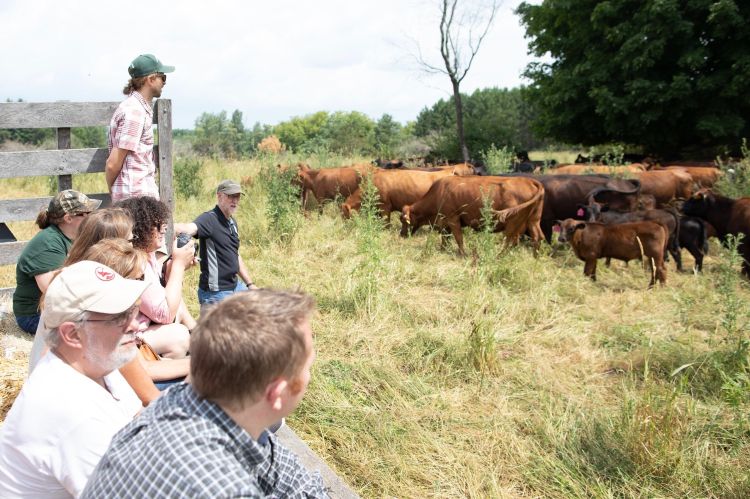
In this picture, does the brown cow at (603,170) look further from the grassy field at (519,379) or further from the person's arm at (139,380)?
the person's arm at (139,380)

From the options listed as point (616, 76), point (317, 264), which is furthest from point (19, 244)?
point (616, 76)

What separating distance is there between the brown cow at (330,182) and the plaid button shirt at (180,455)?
438 inches

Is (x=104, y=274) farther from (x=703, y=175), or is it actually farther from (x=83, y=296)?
(x=703, y=175)

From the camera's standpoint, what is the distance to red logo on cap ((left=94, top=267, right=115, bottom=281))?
7.04 ft

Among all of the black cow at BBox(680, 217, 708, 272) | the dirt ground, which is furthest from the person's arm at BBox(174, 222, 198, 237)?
the black cow at BBox(680, 217, 708, 272)

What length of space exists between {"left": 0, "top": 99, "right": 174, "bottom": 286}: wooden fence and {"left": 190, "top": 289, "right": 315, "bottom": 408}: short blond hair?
4162 millimetres

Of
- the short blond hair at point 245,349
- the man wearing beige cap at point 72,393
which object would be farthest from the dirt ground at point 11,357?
the short blond hair at point 245,349

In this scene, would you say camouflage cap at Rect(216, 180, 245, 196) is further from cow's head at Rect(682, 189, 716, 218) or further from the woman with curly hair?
cow's head at Rect(682, 189, 716, 218)

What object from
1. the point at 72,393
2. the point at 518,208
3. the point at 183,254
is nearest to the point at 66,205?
the point at 183,254

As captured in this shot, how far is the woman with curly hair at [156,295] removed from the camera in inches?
142

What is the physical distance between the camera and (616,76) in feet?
75.0

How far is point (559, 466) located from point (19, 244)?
15.4 ft

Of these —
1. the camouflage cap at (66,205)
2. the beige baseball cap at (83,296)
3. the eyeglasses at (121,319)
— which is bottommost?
the eyeglasses at (121,319)

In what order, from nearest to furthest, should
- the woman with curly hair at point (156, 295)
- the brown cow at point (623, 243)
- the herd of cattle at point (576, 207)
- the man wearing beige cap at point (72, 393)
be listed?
the man wearing beige cap at point (72, 393) < the woman with curly hair at point (156, 295) < the brown cow at point (623, 243) < the herd of cattle at point (576, 207)
